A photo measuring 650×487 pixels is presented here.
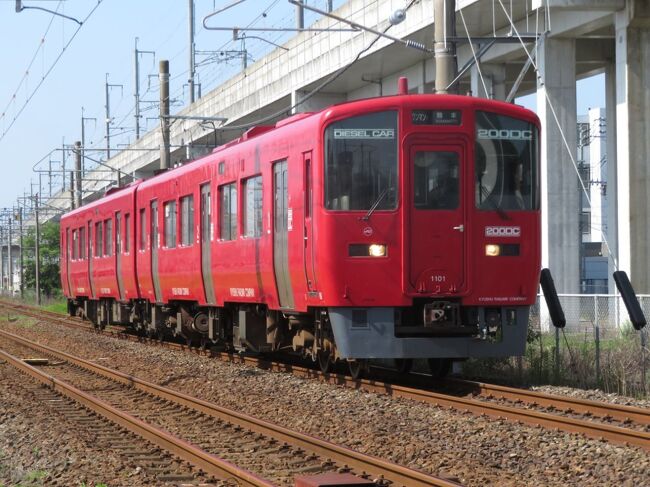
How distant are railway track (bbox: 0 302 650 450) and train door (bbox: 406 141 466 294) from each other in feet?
3.87

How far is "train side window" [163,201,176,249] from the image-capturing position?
20.6 meters

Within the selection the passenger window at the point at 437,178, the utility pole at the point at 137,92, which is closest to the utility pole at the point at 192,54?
the utility pole at the point at 137,92

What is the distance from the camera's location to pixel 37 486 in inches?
332

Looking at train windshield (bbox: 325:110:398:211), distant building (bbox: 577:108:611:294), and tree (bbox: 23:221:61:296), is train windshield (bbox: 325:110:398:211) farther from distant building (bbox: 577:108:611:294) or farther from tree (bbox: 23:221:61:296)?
tree (bbox: 23:221:61:296)

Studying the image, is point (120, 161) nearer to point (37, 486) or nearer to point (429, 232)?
point (429, 232)

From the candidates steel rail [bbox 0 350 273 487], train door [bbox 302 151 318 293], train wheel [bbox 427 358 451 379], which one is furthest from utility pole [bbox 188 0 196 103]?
train door [bbox 302 151 318 293]

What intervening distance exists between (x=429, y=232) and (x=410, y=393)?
1726 millimetres

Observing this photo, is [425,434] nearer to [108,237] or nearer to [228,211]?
[228,211]

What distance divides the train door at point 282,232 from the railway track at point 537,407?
1212 mm

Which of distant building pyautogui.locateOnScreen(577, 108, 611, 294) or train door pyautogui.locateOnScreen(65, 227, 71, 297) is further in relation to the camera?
distant building pyautogui.locateOnScreen(577, 108, 611, 294)

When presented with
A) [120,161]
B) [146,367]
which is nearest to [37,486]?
[146,367]

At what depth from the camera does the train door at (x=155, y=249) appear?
72.0ft

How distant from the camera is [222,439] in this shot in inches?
411

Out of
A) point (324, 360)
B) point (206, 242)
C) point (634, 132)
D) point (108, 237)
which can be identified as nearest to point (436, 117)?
point (324, 360)
